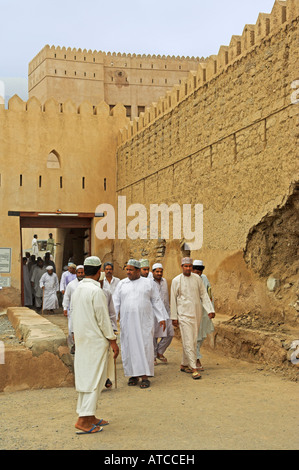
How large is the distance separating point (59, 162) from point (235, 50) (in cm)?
770

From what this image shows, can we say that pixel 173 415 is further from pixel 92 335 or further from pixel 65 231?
pixel 65 231

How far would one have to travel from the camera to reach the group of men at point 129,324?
4477mm

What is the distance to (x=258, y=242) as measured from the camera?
319 inches

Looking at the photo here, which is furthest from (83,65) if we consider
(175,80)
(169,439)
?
(169,439)

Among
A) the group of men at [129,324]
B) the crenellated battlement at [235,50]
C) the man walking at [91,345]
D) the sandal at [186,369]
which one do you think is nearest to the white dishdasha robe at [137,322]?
the group of men at [129,324]

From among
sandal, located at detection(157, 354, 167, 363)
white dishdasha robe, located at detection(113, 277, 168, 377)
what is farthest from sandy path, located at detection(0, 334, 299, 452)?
sandal, located at detection(157, 354, 167, 363)

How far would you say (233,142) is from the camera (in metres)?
8.82

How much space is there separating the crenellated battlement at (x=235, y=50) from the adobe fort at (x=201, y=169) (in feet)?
0.08

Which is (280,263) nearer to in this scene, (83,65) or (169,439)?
(169,439)

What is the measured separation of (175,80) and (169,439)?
29.4 m

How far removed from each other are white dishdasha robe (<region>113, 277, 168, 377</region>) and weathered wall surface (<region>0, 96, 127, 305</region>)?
852cm

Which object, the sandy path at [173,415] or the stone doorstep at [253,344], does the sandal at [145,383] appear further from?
the stone doorstep at [253,344]

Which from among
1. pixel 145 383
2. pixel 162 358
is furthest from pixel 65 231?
pixel 145 383

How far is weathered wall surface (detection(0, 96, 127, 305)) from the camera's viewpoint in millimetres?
14789
